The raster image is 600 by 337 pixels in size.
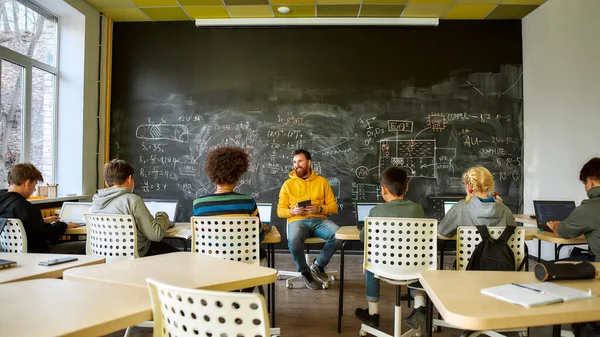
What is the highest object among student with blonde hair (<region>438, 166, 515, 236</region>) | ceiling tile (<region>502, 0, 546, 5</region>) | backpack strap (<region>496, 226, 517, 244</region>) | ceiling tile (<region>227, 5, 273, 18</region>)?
ceiling tile (<region>502, 0, 546, 5</region>)

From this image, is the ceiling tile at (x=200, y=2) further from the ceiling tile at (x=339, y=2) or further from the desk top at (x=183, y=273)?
the desk top at (x=183, y=273)

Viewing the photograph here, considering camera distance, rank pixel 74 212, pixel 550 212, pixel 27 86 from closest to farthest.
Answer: pixel 550 212 → pixel 74 212 → pixel 27 86

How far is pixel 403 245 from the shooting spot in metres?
2.68

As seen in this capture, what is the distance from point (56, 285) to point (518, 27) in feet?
20.2

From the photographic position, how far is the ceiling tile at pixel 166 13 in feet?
18.0

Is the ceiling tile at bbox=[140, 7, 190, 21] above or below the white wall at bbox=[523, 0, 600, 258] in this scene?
above

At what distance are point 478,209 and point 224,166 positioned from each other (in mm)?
1737

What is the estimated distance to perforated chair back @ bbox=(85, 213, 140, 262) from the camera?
2867mm

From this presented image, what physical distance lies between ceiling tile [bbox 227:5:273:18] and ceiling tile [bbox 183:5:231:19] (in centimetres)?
10

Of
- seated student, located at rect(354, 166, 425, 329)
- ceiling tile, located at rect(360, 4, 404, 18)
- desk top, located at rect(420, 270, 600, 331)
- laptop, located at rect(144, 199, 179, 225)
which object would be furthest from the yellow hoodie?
desk top, located at rect(420, 270, 600, 331)

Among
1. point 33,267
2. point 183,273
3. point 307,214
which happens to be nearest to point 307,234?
A: point 307,214

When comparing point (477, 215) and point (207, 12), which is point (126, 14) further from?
point (477, 215)

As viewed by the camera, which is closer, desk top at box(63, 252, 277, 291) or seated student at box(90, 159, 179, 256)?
desk top at box(63, 252, 277, 291)

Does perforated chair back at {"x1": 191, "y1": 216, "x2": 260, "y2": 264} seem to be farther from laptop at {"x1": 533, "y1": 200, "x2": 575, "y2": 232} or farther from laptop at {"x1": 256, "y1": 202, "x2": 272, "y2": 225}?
laptop at {"x1": 533, "y1": 200, "x2": 575, "y2": 232}
